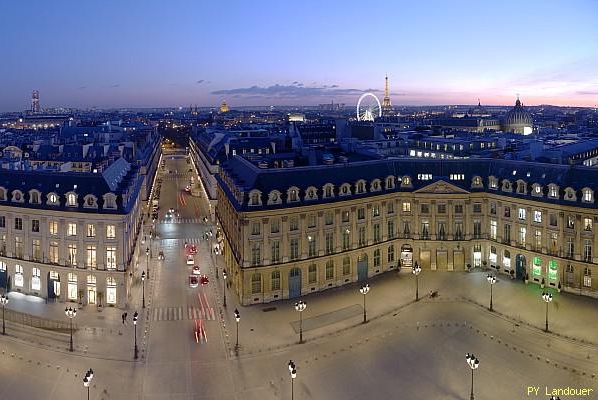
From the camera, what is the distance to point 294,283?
8256 centimetres

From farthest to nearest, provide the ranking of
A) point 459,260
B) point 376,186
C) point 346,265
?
point 459,260 → point 376,186 → point 346,265

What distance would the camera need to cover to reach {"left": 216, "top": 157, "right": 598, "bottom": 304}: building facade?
80.8 metres

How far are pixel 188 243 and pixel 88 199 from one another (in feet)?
123

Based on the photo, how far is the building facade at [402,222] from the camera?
80.8 m

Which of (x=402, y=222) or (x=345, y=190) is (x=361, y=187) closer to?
(x=345, y=190)

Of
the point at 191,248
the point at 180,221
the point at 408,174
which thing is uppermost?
the point at 408,174

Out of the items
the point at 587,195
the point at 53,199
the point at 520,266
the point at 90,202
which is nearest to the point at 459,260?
the point at 520,266

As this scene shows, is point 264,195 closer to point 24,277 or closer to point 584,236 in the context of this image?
point 24,277

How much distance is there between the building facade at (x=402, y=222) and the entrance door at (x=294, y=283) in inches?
5.7

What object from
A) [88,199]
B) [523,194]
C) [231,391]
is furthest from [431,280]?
[88,199]

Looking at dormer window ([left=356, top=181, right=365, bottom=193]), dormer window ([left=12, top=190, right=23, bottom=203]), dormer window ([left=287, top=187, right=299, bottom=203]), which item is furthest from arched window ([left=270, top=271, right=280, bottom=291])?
dormer window ([left=12, top=190, right=23, bottom=203])

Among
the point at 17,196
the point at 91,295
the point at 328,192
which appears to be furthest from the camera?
the point at 328,192

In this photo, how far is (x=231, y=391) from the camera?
5416 cm

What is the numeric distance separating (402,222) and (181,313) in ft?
127
